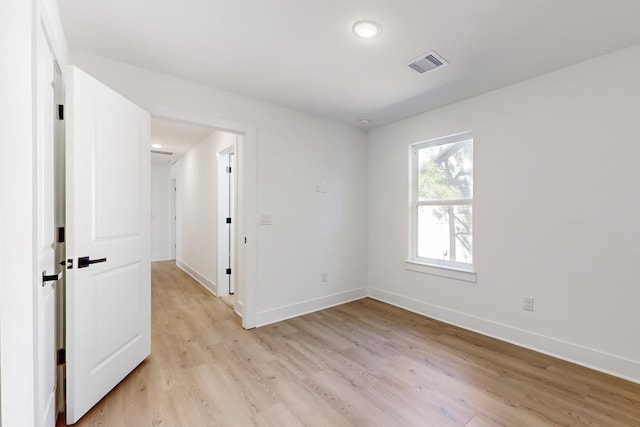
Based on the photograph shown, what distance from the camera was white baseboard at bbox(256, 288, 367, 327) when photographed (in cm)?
315

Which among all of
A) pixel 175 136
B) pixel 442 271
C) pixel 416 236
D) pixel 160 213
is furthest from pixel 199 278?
pixel 442 271

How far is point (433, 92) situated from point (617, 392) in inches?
109

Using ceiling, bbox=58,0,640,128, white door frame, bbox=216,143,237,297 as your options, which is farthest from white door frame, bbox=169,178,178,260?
ceiling, bbox=58,0,640,128

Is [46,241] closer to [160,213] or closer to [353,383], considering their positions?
[353,383]

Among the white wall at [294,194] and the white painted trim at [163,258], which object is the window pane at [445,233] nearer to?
the white wall at [294,194]

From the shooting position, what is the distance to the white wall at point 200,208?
14.3 feet

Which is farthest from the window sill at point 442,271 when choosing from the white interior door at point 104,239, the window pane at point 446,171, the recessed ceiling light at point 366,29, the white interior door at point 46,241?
the white interior door at point 46,241

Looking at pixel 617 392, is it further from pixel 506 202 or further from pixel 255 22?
pixel 255 22

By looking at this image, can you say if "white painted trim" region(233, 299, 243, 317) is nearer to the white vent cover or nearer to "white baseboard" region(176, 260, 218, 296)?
"white baseboard" region(176, 260, 218, 296)

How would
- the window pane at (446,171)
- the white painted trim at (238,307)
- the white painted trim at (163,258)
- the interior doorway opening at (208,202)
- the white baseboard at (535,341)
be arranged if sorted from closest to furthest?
1. the white baseboard at (535,341)
2. the window pane at (446,171)
3. the white painted trim at (238,307)
4. the interior doorway opening at (208,202)
5. the white painted trim at (163,258)

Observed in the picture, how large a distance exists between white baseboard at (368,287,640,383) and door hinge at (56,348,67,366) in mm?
3294

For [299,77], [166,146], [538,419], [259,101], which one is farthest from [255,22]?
[166,146]

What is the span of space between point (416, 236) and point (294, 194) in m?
1.65

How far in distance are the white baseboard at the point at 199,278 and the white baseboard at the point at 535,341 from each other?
109 inches
